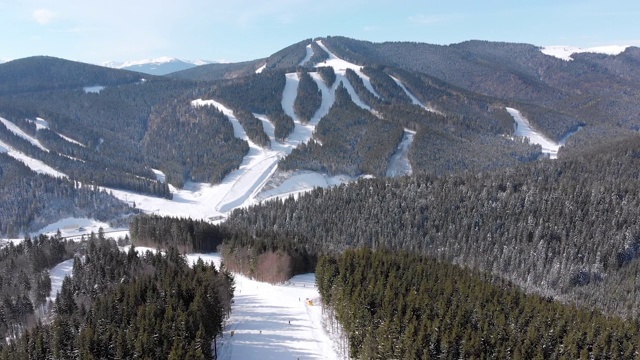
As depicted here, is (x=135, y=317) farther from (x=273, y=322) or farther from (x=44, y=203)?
(x=44, y=203)

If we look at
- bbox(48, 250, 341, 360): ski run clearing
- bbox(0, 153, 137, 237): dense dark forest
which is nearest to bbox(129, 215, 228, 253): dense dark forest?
bbox(48, 250, 341, 360): ski run clearing

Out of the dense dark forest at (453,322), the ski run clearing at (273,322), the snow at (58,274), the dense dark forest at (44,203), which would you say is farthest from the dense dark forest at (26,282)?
the dense dark forest at (44,203)

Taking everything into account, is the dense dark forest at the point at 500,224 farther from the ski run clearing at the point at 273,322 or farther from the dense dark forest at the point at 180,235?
the ski run clearing at the point at 273,322


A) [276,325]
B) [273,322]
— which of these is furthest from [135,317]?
[273,322]

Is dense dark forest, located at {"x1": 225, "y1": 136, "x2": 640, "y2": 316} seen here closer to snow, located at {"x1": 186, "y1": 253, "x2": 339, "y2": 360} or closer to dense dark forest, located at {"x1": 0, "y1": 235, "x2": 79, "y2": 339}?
snow, located at {"x1": 186, "y1": 253, "x2": 339, "y2": 360}

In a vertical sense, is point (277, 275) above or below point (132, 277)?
below

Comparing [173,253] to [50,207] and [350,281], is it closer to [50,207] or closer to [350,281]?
[350,281]

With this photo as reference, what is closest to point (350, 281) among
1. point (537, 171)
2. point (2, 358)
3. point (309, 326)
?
point (309, 326)
